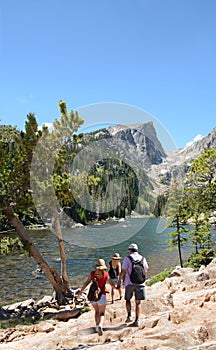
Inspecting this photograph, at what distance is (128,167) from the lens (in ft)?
48.5

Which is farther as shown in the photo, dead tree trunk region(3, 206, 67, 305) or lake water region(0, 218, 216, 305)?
lake water region(0, 218, 216, 305)

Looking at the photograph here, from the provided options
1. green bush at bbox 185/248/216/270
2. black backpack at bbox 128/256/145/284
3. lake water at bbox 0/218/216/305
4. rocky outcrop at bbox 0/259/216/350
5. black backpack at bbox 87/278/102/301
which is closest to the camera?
rocky outcrop at bbox 0/259/216/350

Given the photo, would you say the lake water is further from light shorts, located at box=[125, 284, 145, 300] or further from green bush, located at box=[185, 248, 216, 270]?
light shorts, located at box=[125, 284, 145, 300]

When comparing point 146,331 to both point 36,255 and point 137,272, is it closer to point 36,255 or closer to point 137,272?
point 137,272

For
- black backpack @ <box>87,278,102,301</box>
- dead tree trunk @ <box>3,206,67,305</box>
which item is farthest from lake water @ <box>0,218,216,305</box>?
black backpack @ <box>87,278,102,301</box>

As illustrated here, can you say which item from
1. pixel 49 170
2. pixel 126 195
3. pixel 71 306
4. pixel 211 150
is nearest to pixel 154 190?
pixel 126 195

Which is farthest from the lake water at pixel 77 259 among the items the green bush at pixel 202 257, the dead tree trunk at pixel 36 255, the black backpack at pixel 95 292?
the black backpack at pixel 95 292

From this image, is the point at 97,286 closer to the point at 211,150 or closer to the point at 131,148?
the point at 131,148

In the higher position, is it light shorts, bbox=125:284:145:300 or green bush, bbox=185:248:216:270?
light shorts, bbox=125:284:145:300

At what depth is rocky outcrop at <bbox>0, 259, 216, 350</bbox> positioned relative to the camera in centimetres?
686

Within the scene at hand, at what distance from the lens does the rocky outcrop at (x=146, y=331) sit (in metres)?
6.86

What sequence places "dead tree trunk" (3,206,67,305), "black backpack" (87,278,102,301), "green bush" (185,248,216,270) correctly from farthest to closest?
"green bush" (185,248,216,270) → "dead tree trunk" (3,206,67,305) → "black backpack" (87,278,102,301)

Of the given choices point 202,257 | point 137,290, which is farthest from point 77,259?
point 137,290

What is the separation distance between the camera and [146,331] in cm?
770
